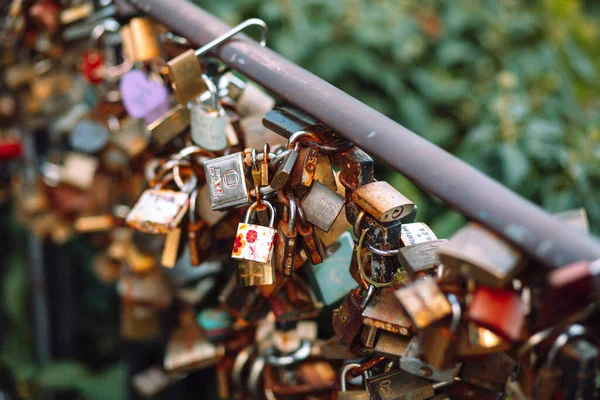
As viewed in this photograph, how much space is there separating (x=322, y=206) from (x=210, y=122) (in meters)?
0.32

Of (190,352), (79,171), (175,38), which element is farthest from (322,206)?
(79,171)

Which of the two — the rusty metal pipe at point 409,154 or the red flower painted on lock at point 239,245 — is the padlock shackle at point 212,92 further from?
the red flower painted on lock at point 239,245

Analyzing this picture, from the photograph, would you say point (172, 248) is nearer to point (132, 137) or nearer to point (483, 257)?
point (132, 137)

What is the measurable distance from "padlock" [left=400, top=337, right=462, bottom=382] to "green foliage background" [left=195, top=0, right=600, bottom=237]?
1328mm

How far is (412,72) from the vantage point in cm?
288

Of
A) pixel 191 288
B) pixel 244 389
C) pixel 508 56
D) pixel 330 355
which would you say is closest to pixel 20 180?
pixel 191 288

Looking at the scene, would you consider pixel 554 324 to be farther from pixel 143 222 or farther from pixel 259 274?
pixel 143 222

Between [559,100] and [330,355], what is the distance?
2.41 m

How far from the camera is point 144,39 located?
1312mm

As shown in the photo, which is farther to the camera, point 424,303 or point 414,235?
point 414,235

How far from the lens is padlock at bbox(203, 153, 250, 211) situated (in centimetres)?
98

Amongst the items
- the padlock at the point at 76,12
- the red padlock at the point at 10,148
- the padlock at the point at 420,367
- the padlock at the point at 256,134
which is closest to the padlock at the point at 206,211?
the padlock at the point at 256,134

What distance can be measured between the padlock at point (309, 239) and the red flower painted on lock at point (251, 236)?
0.07 metres

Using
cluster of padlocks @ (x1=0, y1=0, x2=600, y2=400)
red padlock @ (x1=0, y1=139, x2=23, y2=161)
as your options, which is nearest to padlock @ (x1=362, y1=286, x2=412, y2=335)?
cluster of padlocks @ (x1=0, y1=0, x2=600, y2=400)
